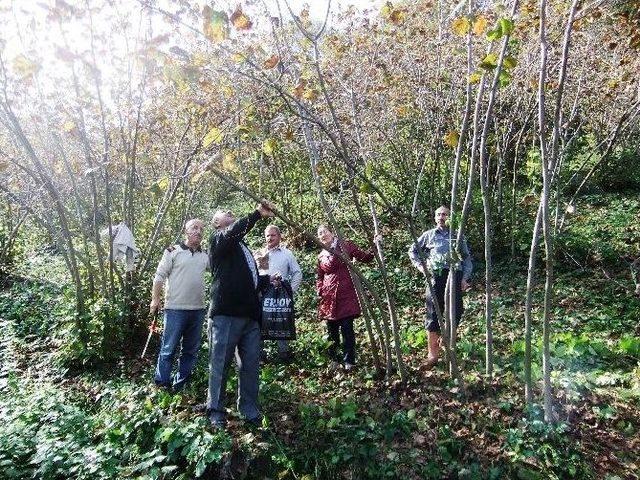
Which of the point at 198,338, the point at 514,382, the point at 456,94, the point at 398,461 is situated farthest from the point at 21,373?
the point at 456,94

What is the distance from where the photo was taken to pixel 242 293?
446 cm

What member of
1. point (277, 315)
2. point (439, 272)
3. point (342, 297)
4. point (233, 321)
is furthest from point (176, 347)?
point (439, 272)

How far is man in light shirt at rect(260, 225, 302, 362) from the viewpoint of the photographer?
6152 mm

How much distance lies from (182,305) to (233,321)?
1.26 metres

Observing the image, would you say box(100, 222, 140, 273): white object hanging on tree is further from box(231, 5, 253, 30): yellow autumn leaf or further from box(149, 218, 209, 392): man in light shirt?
box(231, 5, 253, 30): yellow autumn leaf

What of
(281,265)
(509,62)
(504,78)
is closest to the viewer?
(509,62)

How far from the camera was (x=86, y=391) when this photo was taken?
230 inches

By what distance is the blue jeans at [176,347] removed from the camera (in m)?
5.41

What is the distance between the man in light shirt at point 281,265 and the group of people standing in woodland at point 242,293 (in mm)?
12

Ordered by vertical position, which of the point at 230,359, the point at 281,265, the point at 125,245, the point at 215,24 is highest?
the point at 215,24

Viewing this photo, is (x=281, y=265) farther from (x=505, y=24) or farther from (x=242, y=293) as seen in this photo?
(x=505, y=24)

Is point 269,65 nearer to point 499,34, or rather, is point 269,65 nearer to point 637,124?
point 499,34

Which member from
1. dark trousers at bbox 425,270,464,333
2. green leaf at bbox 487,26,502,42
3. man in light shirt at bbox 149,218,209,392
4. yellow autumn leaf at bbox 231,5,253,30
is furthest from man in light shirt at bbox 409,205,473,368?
yellow autumn leaf at bbox 231,5,253,30

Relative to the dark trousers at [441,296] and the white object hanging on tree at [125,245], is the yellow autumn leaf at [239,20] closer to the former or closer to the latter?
the dark trousers at [441,296]
